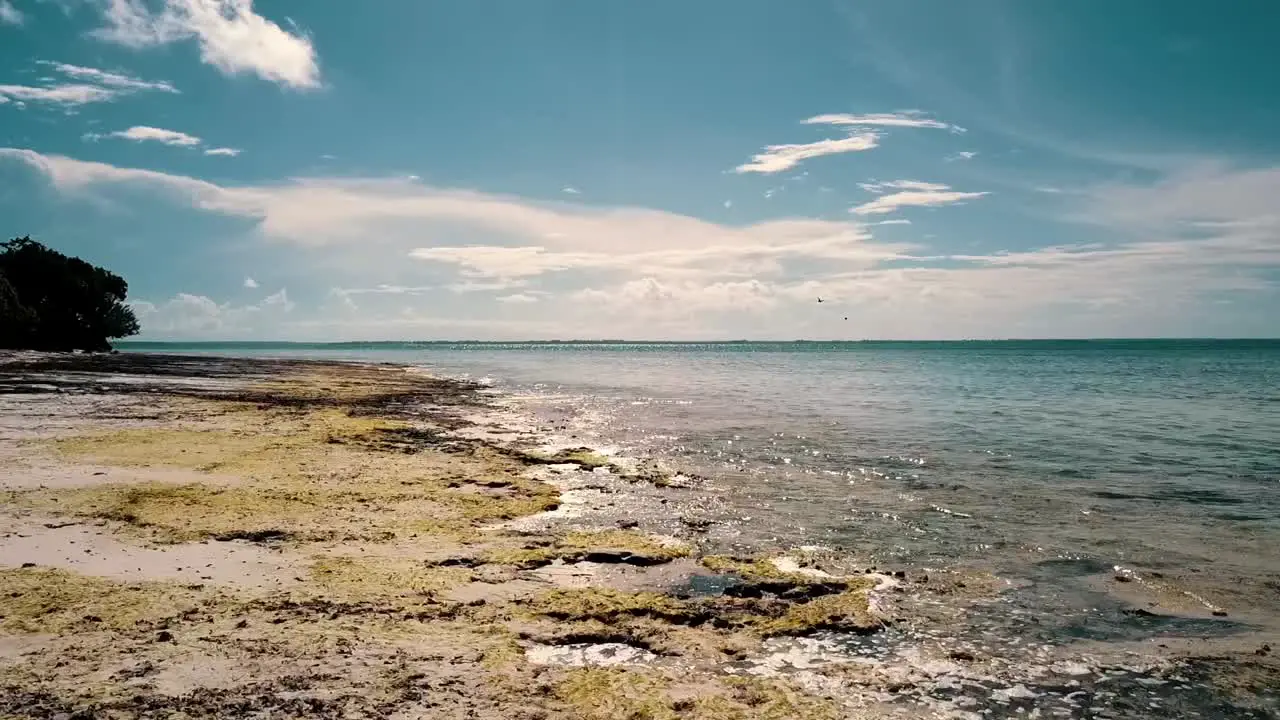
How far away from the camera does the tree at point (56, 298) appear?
231ft

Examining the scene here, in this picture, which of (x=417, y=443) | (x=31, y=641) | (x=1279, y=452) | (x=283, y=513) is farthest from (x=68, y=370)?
(x=1279, y=452)

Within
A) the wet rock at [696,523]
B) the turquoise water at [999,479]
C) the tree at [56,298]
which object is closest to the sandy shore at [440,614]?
the wet rock at [696,523]

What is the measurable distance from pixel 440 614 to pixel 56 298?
87549 mm

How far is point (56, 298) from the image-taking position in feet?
245

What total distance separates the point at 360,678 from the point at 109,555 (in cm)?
559

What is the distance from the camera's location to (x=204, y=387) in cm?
4322

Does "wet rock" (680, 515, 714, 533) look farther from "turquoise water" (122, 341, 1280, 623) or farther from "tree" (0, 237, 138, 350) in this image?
"tree" (0, 237, 138, 350)

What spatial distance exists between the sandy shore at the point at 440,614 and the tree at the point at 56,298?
2738 inches

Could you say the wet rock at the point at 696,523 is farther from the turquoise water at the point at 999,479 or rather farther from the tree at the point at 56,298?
the tree at the point at 56,298

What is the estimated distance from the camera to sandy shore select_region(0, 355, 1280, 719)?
6691mm

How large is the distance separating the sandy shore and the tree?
69547mm

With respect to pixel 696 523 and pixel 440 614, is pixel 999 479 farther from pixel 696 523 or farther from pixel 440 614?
pixel 440 614

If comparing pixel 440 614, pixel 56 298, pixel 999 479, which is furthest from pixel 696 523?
pixel 56 298

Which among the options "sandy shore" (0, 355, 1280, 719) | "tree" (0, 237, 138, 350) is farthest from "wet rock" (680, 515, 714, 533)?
"tree" (0, 237, 138, 350)
